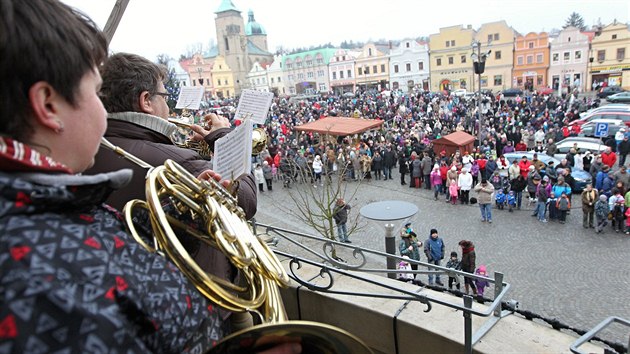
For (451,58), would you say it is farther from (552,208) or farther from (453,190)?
(552,208)

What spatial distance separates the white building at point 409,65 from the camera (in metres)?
56.3

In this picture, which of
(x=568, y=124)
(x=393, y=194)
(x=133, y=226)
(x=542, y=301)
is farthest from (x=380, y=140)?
(x=133, y=226)

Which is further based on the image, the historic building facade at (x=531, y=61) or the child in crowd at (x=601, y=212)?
the historic building facade at (x=531, y=61)

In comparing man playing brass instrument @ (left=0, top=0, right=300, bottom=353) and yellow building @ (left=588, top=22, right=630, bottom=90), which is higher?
yellow building @ (left=588, top=22, right=630, bottom=90)

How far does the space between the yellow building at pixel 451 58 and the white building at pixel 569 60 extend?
856 cm

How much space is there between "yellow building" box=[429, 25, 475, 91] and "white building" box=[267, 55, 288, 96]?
28377 mm

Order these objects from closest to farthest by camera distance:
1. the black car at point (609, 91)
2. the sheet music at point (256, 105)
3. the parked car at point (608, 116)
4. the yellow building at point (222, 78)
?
the sheet music at point (256, 105) → the parked car at point (608, 116) → the black car at point (609, 91) → the yellow building at point (222, 78)

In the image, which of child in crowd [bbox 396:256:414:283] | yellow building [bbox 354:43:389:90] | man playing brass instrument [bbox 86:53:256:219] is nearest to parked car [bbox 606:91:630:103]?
yellow building [bbox 354:43:389:90]

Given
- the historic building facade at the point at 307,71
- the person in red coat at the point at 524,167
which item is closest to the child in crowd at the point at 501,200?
the person in red coat at the point at 524,167

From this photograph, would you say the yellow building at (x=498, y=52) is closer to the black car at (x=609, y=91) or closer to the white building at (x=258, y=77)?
the black car at (x=609, y=91)

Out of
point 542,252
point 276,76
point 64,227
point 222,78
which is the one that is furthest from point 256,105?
point 222,78

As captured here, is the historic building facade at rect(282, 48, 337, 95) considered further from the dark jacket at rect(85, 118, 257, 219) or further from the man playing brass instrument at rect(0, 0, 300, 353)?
the man playing brass instrument at rect(0, 0, 300, 353)

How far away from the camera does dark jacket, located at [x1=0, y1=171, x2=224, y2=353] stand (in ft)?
2.67

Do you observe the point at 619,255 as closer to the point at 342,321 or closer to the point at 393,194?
the point at 393,194
